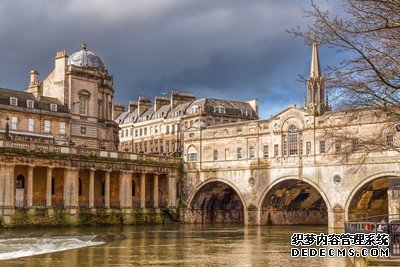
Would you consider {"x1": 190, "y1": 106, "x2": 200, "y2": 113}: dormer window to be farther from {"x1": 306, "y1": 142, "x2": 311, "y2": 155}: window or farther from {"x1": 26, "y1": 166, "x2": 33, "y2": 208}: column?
{"x1": 26, "y1": 166, "x2": 33, "y2": 208}: column

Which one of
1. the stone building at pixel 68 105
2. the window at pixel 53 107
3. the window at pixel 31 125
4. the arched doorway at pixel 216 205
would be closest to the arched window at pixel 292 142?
the arched doorway at pixel 216 205

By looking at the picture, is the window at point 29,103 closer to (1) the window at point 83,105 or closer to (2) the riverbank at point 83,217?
(1) the window at point 83,105

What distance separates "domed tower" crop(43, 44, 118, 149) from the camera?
6869cm

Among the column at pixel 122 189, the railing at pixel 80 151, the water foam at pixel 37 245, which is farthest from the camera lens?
the column at pixel 122 189

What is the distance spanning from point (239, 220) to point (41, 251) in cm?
4233

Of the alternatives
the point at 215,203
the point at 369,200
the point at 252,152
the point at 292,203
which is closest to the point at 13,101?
the point at 215,203

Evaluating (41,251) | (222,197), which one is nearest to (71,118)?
(222,197)

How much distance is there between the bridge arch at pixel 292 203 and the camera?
203 ft

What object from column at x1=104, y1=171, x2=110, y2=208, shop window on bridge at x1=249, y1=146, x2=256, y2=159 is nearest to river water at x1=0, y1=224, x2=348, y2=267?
column at x1=104, y1=171, x2=110, y2=208

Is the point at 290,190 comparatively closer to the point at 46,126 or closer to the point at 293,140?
the point at 293,140

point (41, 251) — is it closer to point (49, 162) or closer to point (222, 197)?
point (49, 162)

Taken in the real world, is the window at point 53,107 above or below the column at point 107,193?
above

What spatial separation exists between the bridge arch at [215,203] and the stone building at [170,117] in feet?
59.7

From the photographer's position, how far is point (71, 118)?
224ft
